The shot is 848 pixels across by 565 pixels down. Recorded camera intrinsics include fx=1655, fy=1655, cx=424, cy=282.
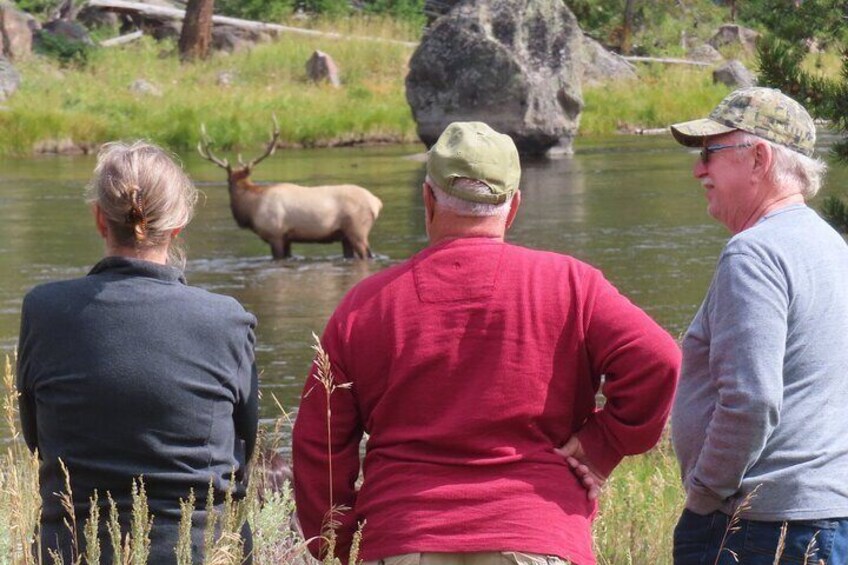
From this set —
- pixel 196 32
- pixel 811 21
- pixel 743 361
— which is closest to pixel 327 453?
pixel 743 361

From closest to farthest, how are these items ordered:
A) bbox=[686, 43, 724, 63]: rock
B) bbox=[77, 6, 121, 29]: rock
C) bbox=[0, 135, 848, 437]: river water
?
bbox=[0, 135, 848, 437]: river water
bbox=[77, 6, 121, 29]: rock
bbox=[686, 43, 724, 63]: rock

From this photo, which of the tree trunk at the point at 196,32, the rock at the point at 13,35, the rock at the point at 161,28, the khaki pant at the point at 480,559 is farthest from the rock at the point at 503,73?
the khaki pant at the point at 480,559

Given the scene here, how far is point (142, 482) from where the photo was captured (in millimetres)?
3598

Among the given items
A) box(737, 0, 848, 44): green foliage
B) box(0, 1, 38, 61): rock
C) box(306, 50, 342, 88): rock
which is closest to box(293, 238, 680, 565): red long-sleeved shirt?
box(737, 0, 848, 44): green foliage

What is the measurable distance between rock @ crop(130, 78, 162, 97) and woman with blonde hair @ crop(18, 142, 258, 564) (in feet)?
112

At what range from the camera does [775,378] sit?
3.72 m

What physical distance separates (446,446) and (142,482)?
2.22 feet

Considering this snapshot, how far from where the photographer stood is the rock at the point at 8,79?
3544cm

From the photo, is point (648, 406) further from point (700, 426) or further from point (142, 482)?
point (142, 482)

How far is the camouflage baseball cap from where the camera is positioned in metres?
4.05

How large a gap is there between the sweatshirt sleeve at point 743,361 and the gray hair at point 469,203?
540 millimetres

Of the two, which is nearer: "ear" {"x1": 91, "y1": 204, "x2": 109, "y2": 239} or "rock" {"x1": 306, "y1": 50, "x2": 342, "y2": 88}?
"ear" {"x1": 91, "y1": 204, "x2": 109, "y2": 239}

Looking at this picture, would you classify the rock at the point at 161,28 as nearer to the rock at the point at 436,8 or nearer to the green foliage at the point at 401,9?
the green foliage at the point at 401,9

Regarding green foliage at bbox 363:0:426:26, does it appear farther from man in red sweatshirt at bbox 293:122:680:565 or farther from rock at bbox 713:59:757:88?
man in red sweatshirt at bbox 293:122:680:565
